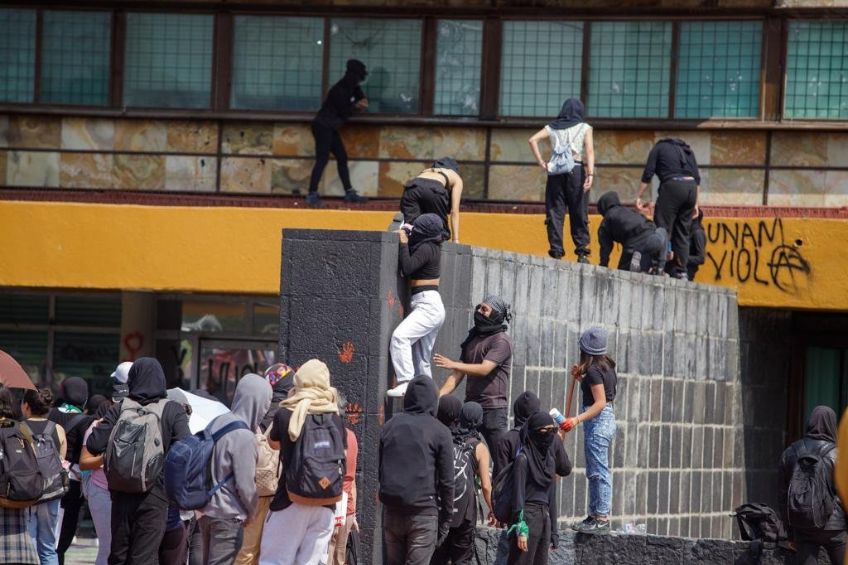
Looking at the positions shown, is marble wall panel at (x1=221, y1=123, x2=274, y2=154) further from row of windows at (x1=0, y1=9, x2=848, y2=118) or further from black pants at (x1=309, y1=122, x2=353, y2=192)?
black pants at (x1=309, y1=122, x2=353, y2=192)

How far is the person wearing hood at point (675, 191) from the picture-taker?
684 inches

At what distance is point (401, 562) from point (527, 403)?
1616 millimetres

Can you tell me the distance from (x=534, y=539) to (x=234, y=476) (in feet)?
7.51

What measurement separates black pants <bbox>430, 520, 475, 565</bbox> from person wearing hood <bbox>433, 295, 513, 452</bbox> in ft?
4.88

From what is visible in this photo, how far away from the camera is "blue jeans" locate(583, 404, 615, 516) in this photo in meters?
13.5

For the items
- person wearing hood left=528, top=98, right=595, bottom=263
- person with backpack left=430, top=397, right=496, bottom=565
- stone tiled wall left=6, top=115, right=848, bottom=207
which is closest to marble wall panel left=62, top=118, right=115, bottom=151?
stone tiled wall left=6, top=115, right=848, bottom=207

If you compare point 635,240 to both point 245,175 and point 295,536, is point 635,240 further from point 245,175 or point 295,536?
point 295,536

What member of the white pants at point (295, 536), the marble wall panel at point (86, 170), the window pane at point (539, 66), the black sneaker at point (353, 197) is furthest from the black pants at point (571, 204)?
the marble wall panel at point (86, 170)

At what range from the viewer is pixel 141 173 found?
2220 cm

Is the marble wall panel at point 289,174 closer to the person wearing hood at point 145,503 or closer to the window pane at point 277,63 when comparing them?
the window pane at point 277,63

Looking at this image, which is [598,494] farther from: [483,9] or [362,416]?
[483,9]

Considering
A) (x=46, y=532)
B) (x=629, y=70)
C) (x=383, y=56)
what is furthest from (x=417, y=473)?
(x=383, y=56)

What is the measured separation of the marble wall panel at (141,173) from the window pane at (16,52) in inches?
67.1

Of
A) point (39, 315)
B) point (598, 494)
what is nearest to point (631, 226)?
point (598, 494)
